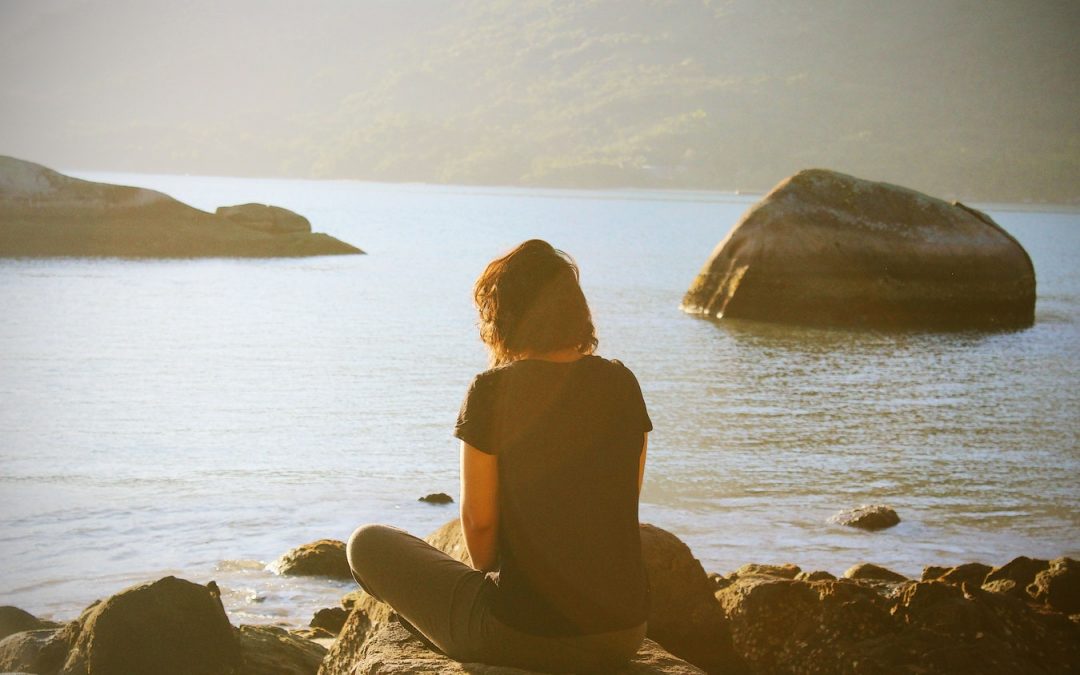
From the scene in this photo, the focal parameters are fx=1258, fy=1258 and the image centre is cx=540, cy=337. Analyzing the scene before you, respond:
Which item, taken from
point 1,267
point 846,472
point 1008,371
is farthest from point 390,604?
point 1,267

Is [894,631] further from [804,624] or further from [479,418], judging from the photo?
[479,418]

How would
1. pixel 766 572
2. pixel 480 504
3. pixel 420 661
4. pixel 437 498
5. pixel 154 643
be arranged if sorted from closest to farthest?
pixel 480 504
pixel 420 661
pixel 154 643
pixel 766 572
pixel 437 498

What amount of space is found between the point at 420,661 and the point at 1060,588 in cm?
433

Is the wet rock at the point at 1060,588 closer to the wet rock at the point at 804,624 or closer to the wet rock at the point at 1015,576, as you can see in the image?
the wet rock at the point at 1015,576

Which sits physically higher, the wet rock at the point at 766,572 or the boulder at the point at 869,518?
the wet rock at the point at 766,572

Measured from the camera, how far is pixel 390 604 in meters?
4.72

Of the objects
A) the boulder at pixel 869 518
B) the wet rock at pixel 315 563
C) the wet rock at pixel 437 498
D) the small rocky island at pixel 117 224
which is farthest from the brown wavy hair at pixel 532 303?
the small rocky island at pixel 117 224

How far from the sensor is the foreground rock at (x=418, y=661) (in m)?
4.46

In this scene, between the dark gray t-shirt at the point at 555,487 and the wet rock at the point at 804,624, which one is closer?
the dark gray t-shirt at the point at 555,487

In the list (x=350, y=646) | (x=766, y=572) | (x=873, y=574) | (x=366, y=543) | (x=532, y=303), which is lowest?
(x=873, y=574)

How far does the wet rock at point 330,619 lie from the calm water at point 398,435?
446 mm

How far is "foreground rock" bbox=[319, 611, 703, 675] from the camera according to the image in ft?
14.6

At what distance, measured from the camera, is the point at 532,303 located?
14.3ft

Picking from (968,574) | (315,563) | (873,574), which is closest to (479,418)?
(968,574)
